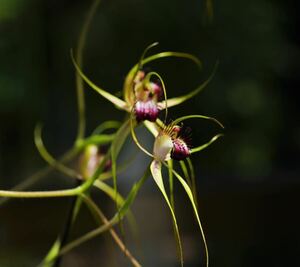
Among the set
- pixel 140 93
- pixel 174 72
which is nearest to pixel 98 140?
pixel 140 93

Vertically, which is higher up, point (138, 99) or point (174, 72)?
point (138, 99)

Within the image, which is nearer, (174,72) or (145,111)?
(145,111)

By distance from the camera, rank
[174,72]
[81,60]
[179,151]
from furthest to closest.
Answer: [174,72] < [81,60] < [179,151]

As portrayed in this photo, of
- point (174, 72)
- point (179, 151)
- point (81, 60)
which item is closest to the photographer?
point (179, 151)

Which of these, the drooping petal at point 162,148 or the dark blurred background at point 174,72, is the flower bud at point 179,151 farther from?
the dark blurred background at point 174,72

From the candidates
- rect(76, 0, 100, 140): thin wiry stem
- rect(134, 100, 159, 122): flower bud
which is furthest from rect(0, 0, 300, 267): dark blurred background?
rect(134, 100, 159, 122): flower bud

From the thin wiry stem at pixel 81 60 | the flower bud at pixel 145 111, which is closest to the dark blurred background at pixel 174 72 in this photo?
the thin wiry stem at pixel 81 60

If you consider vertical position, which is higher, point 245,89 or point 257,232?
point 257,232

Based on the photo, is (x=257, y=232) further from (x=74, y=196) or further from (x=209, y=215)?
(x=74, y=196)

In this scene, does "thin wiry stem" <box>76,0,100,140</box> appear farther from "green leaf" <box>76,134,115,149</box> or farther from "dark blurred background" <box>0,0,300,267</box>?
"dark blurred background" <box>0,0,300,267</box>

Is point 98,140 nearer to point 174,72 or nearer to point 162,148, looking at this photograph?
point 162,148

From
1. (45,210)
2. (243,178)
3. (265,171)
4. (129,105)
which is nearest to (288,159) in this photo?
(265,171)
